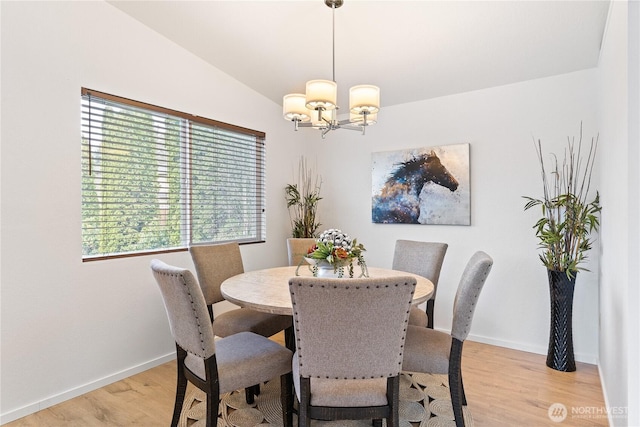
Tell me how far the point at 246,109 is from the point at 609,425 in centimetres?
376

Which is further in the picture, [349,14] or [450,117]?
[450,117]

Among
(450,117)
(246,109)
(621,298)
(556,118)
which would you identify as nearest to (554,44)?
(556,118)

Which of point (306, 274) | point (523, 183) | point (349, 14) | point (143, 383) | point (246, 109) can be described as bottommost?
point (143, 383)

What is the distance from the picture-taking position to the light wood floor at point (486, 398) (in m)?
2.16

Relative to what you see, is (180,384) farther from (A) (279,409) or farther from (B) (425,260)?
(B) (425,260)

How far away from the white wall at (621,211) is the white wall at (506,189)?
361 millimetres

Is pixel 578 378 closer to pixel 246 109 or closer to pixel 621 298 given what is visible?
pixel 621 298

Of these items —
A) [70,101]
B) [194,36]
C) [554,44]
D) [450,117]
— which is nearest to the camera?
[70,101]

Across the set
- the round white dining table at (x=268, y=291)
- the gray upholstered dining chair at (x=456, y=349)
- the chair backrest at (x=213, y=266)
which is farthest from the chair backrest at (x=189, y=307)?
the gray upholstered dining chair at (x=456, y=349)

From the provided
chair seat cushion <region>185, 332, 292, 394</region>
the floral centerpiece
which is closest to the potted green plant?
the floral centerpiece

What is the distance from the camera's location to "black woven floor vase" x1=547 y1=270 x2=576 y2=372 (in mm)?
2762

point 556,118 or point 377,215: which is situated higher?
point 556,118

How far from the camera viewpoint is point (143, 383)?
2.65 metres

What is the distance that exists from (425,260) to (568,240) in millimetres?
1082
